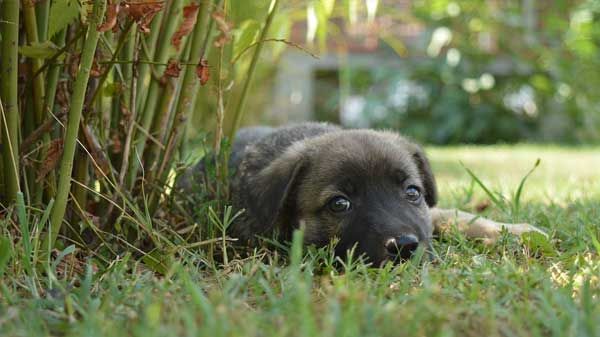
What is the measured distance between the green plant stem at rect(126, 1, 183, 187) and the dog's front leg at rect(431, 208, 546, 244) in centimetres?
150

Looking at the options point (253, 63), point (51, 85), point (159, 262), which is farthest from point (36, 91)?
point (253, 63)

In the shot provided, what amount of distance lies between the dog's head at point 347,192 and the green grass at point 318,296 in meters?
0.23

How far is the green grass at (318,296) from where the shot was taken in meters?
1.89

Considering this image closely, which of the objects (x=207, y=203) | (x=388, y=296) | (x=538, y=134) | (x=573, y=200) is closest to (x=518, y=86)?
(x=538, y=134)

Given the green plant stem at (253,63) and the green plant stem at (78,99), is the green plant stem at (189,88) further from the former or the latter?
the green plant stem at (78,99)

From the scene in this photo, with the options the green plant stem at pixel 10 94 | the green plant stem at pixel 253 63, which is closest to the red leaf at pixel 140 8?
the green plant stem at pixel 10 94

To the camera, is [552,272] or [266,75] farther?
[266,75]

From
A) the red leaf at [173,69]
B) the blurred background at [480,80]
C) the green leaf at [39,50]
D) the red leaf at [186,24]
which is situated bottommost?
the blurred background at [480,80]

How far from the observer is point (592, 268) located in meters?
2.57

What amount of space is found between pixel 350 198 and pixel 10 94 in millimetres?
1523

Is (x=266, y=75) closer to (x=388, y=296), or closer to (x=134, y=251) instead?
(x=134, y=251)

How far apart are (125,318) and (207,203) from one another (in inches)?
57.1

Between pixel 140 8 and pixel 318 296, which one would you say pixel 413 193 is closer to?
pixel 318 296

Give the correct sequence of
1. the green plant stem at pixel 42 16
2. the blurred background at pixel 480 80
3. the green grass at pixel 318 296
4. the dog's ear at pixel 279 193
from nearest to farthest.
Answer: the green grass at pixel 318 296 < the green plant stem at pixel 42 16 < the dog's ear at pixel 279 193 < the blurred background at pixel 480 80
